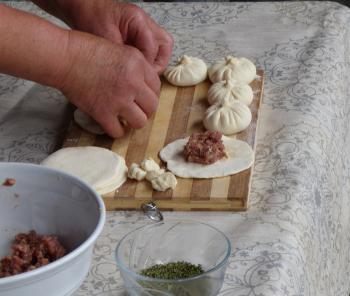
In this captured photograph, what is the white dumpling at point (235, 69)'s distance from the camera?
1.52 metres

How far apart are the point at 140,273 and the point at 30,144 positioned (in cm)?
52

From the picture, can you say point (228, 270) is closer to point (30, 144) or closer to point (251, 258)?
point (251, 258)

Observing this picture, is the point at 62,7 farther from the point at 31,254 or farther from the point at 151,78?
the point at 31,254

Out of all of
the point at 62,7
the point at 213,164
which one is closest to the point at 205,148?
the point at 213,164

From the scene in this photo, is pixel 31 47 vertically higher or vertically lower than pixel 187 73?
higher

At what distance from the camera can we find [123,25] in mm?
1529

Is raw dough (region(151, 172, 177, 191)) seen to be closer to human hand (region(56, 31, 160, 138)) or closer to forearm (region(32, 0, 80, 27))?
human hand (region(56, 31, 160, 138))

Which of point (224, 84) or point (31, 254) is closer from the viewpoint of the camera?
point (31, 254)

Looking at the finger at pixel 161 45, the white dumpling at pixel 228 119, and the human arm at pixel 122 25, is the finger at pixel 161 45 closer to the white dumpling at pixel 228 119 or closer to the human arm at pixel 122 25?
the human arm at pixel 122 25

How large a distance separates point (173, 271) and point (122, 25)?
69cm

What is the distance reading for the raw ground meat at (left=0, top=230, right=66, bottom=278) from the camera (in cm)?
96

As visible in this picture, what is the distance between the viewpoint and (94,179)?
1.26 m

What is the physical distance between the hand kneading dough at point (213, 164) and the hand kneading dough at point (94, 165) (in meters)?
0.08

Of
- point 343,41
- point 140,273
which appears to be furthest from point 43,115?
point 343,41
